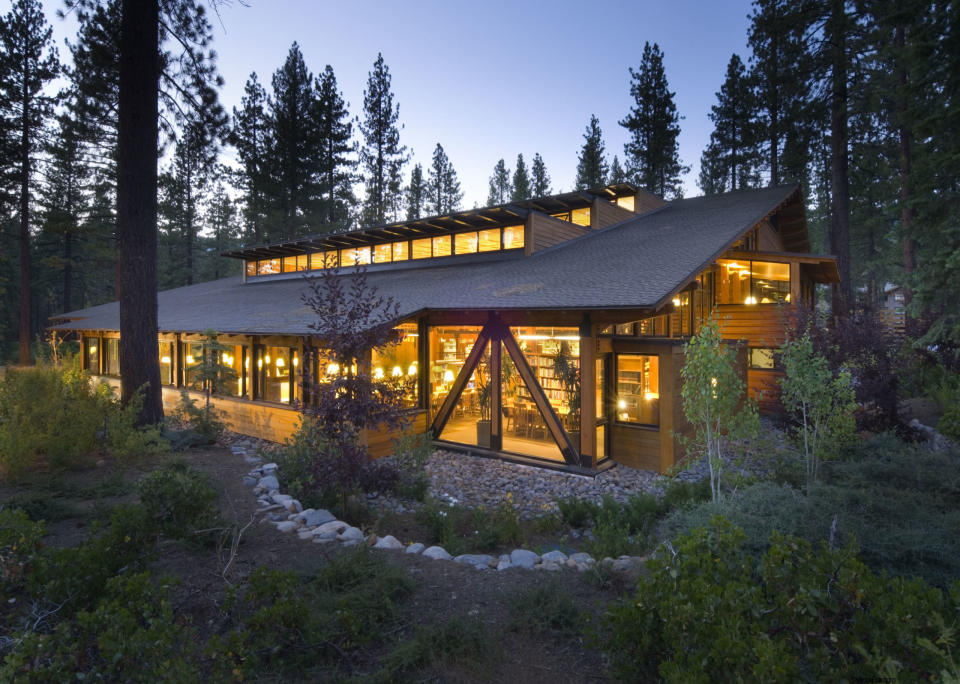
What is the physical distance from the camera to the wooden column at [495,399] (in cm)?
939

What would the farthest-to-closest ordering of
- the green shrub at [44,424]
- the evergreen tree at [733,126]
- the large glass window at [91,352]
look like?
the evergreen tree at [733,126]
the large glass window at [91,352]
the green shrub at [44,424]

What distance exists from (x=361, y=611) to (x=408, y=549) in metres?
1.49

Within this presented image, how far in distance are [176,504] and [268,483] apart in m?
2.31

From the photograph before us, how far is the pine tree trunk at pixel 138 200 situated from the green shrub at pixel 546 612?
25.0 ft

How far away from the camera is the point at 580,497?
7336mm

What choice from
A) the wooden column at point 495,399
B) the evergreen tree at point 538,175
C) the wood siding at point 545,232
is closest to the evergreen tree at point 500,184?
the evergreen tree at point 538,175

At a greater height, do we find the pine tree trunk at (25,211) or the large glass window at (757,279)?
the pine tree trunk at (25,211)

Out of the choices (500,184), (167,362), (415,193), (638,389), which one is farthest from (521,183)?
(638,389)

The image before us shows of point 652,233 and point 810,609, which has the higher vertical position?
point 652,233

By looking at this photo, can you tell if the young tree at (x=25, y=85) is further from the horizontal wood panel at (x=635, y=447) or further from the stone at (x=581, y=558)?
the stone at (x=581, y=558)

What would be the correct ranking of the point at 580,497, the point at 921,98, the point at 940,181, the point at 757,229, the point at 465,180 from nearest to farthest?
the point at 580,497, the point at 940,181, the point at 921,98, the point at 757,229, the point at 465,180

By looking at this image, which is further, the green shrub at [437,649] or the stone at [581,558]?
the stone at [581,558]

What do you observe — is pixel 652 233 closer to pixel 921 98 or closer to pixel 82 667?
pixel 921 98

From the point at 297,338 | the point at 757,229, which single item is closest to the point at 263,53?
the point at 297,338
